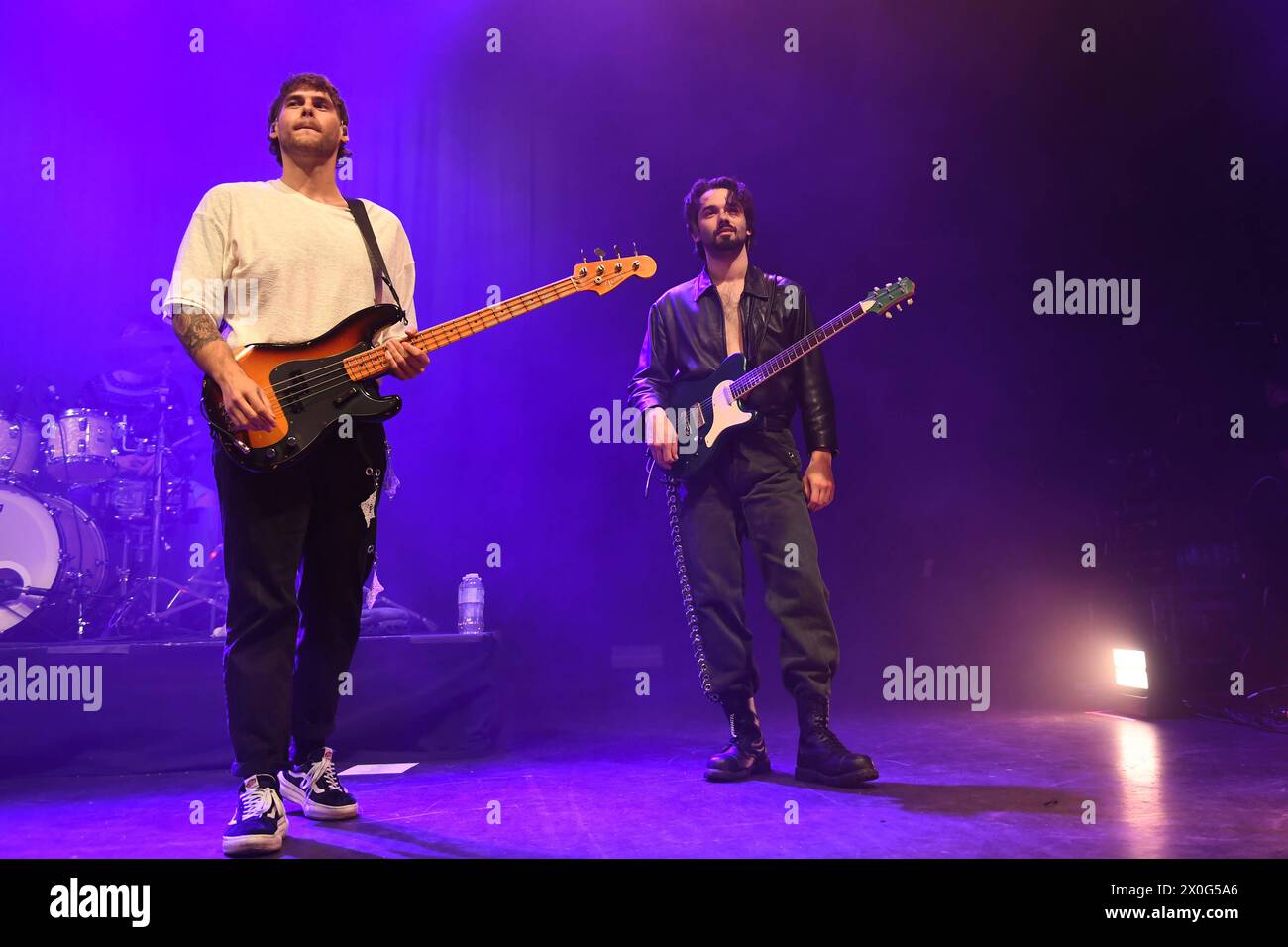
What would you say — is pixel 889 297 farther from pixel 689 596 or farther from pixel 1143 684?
pixel 1143 684

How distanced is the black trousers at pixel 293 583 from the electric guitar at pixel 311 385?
66mm

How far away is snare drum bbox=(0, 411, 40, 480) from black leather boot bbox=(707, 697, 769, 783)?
3923mm

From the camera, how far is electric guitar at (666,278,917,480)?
11.0ft

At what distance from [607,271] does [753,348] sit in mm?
672

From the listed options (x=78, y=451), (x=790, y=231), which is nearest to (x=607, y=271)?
(x=790, y=231)

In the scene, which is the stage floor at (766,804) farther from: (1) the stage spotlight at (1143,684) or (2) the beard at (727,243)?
(2) the beard at (727,243)

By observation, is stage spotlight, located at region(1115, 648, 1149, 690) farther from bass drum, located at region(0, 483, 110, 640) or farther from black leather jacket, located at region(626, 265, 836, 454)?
bass drum, located at region(0, 483, 110, 640)

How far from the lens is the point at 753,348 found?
3.51m

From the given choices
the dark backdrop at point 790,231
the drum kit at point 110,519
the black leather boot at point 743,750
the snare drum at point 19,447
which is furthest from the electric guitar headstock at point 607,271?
the snare drum at point 19,447

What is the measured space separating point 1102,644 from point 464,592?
3380mm

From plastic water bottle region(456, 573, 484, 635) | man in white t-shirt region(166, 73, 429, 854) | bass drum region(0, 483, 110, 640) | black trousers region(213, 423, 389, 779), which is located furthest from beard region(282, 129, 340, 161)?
bass drum region(0, 483, 110, 640)

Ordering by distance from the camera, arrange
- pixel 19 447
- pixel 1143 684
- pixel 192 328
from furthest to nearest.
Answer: pixel 19 447 < pixel 1143 684 < pixel 192 328

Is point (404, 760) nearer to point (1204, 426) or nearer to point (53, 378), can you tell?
point (53, 378)

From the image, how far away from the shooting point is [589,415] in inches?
226
